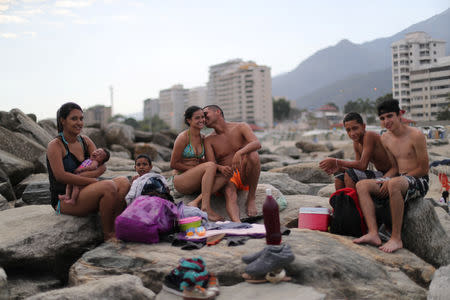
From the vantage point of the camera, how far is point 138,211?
15.0 feet

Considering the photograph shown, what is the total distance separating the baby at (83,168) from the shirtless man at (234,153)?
1636mm

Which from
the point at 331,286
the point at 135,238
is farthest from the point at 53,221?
the point at 331,286

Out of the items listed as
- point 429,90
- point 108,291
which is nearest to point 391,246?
point 108,291

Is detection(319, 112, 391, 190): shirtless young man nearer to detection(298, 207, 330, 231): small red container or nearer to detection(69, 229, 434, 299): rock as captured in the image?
detection(298, 207, 330, 231): small red container

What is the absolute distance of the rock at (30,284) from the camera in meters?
4.23

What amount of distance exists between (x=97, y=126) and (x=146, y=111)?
5397 inches

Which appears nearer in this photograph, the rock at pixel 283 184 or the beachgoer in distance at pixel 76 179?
the beachgoer in distance at pixel 76 179

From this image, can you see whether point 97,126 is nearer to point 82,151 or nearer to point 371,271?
point 82,151

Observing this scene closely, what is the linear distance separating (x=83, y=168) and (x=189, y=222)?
143 cm

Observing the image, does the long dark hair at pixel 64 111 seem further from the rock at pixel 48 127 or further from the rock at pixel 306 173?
the rock at pixel 48 127

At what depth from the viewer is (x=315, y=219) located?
17.6 feet

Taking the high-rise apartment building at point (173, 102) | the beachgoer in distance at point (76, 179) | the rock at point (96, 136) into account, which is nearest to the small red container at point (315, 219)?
the beachgoer in distance at point (76, 179)

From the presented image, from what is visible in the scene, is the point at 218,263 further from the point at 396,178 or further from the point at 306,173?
the point at 306,173

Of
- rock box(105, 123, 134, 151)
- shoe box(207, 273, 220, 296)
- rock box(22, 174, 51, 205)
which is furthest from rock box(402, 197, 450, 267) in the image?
rock box(105, 123, 134, 151)
